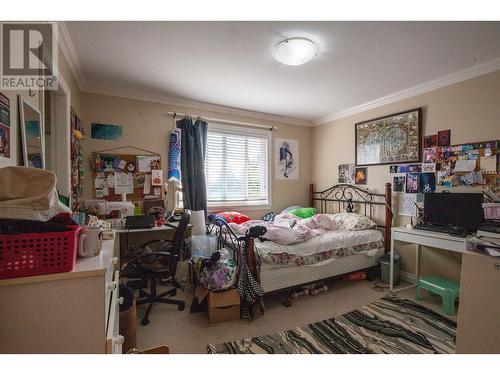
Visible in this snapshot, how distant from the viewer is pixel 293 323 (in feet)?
6.98

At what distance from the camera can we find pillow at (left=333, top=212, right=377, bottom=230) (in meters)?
3.17

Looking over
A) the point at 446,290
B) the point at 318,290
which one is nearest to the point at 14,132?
the point at 318,290

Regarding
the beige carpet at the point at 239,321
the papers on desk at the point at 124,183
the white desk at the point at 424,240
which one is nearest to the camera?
the beige carpet at the point at 239,321

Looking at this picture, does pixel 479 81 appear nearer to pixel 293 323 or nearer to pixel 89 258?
pixel 293 323

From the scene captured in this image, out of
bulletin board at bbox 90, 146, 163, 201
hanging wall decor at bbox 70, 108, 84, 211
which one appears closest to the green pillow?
bulletin board at bbox 90, 146, 163, 201

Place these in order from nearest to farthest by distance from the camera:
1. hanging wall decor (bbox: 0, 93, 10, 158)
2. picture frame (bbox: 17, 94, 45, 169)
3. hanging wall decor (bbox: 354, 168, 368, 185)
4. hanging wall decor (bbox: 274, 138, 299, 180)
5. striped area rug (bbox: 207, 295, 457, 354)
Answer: hanging wall decor (bbox: 0, 93, 10, 158) < picture frame (bbox: 17, 94, 45, 169) < striped area rug (bbox: 207, 295, 457, 354) < hanging wall decor (bbox: 354, 168, 368, 185) < hanging wall decor (bbox: 274, 138, 299, 180)

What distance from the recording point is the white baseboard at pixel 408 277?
9.95ft

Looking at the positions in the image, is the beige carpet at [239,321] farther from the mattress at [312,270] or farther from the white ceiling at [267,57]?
the white ceiling at [267,57]

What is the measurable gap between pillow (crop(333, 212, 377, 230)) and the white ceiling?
1.66 meters

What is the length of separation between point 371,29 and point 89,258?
92.8 inches

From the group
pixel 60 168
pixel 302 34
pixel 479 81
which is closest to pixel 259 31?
pixel 302 34

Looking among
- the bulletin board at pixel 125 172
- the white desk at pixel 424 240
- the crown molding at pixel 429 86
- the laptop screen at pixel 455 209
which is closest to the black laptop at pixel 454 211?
the laptop screen at pixel 455 209

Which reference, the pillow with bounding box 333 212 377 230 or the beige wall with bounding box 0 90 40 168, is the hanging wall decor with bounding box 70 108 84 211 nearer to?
the beige wall with bounding box 0 90 40 168

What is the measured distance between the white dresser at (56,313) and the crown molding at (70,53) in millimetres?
1939
